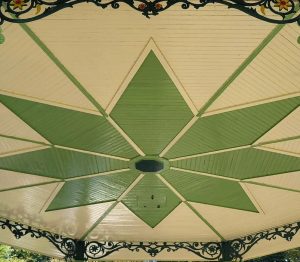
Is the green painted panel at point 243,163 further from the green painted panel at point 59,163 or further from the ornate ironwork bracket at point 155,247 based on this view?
the ornate ironwork bracket at point 155,247

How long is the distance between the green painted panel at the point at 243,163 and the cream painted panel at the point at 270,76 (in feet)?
4.69

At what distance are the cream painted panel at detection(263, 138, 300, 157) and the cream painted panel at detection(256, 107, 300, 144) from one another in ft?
0.55

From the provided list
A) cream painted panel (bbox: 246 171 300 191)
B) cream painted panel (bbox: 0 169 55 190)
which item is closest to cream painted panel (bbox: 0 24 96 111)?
cream painted panel (bbox: 0 169 55 190)

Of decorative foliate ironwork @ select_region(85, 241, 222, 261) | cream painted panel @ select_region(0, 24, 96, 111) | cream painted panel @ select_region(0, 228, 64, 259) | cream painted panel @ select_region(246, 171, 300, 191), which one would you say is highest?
cream painted panel @ select_region(0, 24, 96, 111)

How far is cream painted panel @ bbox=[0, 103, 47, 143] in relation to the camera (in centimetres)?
617

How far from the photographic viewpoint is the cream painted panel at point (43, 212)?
341 inches

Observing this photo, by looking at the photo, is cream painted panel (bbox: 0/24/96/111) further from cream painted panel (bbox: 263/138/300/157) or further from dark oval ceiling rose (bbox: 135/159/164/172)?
cream painted panel (bbox: 263/138/300/157)

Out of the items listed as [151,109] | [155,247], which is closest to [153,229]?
[155,247]

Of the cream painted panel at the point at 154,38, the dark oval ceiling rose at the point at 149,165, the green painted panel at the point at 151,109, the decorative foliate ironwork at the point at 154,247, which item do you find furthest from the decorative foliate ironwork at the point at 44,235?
the cream painted panel at the point at 154,38

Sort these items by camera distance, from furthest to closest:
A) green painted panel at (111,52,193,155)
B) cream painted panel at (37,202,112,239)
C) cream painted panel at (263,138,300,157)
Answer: cream painted panel at (37,202,112,239)
cream painted panel at (263,138,300,157)
green painted panel at (111,52,193,155)

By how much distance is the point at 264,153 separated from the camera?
713 cm

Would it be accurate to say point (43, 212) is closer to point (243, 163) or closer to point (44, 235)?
point (44, 235)

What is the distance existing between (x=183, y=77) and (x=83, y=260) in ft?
21.0

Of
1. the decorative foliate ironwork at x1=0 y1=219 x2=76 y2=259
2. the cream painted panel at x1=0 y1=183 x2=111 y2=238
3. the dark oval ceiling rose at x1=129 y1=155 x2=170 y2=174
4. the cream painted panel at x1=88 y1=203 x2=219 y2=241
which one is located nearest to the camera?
the dark oval ceiling rose at x1=129 y1=155 x2=170 y2=174
